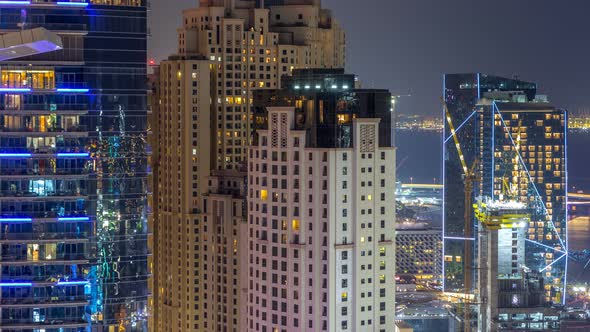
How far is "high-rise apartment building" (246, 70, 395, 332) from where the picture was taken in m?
35.7

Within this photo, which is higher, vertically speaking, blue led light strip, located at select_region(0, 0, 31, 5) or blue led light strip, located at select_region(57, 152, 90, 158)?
blue led light strip, located at select_region(0, 0, 31, 5)

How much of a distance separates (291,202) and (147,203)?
691 cm

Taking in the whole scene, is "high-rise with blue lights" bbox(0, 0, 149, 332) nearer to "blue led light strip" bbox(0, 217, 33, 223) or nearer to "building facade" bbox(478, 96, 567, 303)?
"blue led light strip" bbox(0, 217, 33, 223)

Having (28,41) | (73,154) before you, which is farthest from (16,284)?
(28,41)

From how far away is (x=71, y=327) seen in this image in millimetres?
28641

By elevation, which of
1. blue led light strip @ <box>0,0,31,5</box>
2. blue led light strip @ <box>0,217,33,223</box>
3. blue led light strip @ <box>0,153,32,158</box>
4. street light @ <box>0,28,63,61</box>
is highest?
blue led light strip @ <box>0,0,31,5</box>

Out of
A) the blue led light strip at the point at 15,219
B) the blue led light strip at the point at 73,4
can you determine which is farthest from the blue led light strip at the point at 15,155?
the blue led light strip at the point at 73,4

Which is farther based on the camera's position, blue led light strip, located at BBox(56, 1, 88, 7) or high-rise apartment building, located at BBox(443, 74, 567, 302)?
high-rise apartment building, located at BBox(443, 74, 567, 302)

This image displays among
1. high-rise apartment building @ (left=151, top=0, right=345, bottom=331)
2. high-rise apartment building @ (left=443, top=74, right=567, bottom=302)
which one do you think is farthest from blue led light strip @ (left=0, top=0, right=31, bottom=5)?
high-rise apartment building @ (left=443, top=74, right=567, bottom=302)

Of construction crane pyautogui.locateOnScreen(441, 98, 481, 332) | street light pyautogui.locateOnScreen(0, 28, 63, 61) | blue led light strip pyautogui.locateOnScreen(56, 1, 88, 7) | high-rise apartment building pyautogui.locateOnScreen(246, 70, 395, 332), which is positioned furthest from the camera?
construction crane pyautogui.locateOnScreen(441, 98, 481, 332)

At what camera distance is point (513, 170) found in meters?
66.0

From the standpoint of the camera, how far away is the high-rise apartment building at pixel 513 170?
6581cm

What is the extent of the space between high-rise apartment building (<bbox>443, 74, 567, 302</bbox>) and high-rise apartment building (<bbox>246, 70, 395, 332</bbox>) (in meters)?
28.8

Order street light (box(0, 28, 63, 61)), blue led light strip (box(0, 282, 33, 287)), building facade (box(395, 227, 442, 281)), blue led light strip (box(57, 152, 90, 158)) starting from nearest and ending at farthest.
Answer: street light (box(0, 28, 63, 61)) < blue led light strip (box(0, 282, 33, 287)) < blue led light strip (box(57, 152, 90, 158)) < building facade (box(395, 227, 442, 281))
